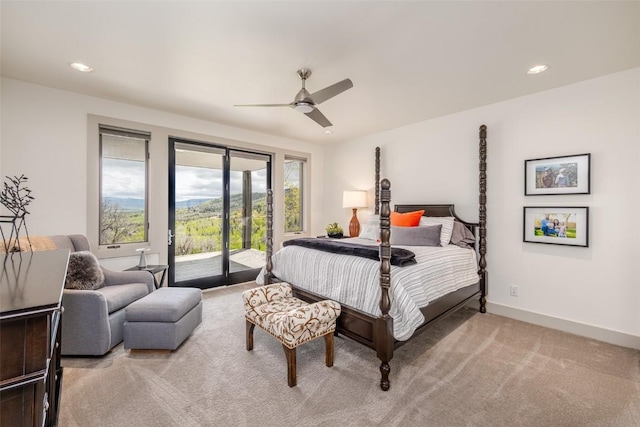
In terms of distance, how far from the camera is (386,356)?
203cm

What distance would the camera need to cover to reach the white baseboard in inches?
104

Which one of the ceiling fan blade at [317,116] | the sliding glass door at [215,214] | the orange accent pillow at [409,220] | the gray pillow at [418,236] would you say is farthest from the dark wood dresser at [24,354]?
the orange accent pillow at [409,220]

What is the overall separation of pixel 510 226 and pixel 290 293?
2.81 meters

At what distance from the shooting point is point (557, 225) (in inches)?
119

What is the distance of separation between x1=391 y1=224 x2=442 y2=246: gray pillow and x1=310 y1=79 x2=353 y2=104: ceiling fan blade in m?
1.94

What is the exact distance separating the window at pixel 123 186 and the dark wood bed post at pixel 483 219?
14.6 ft

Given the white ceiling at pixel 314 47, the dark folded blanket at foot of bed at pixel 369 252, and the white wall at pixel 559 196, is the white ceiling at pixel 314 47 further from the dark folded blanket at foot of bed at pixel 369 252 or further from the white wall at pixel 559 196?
the dark folded blanket at foot of bed at pixel 369 252

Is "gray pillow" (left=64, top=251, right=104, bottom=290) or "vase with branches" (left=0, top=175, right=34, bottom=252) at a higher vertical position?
"vase with branches" (left=0, top=175, right=34, bottom=252)

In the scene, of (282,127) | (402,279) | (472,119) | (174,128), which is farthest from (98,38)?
(472,119)

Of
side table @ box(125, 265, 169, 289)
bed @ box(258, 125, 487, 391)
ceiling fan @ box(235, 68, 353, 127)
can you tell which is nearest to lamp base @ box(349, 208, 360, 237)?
bed @ box(258, 125, 487, 391)

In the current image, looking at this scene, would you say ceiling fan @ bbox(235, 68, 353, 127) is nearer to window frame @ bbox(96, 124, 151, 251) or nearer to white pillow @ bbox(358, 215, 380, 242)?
white pillow @ bbox(358, 215, 380, 242)

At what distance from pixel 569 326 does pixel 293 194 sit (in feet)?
14.6

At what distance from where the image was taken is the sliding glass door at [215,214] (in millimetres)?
4113

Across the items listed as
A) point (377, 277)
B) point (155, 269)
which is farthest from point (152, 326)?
point (377, 277)
